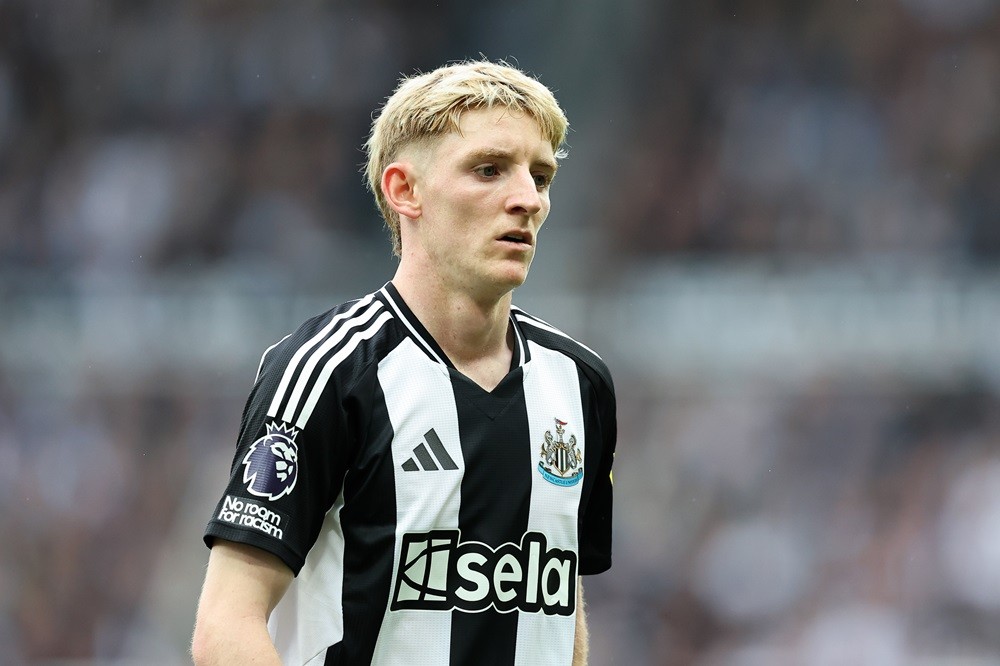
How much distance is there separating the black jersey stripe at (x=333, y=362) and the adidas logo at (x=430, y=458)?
0.22 metres

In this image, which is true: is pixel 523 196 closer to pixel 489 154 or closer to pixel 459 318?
pixel 489 154

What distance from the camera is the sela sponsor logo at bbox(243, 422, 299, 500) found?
2.51 metres

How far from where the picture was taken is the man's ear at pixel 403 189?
2846 millimetres

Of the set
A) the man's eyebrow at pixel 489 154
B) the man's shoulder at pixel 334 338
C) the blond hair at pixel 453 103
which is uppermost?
the blond hair at pixel 453 103

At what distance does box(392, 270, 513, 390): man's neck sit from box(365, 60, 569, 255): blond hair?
21cm

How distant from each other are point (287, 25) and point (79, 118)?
188 cm

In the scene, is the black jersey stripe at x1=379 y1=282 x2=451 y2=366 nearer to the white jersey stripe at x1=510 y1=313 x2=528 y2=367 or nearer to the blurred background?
the white jersey stripe at x1=510 y1=313 x2=528 y2=367

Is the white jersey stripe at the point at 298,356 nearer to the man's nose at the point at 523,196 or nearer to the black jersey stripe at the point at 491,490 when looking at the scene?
the black jersey stripe at the point at 491,490

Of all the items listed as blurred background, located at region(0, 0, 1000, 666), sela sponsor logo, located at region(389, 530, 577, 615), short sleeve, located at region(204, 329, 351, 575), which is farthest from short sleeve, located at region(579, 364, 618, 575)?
blurred background, located at region(0, 0, 1000, 666)

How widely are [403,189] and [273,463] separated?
0.67 m

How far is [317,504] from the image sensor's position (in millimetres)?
2564

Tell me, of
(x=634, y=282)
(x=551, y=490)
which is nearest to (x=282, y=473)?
(x=551, y=490)

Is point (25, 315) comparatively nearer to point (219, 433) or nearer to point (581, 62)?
point (219, 433)

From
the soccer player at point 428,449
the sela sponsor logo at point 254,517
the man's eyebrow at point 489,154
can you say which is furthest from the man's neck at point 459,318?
the sela sponsor logo at point 254,517
